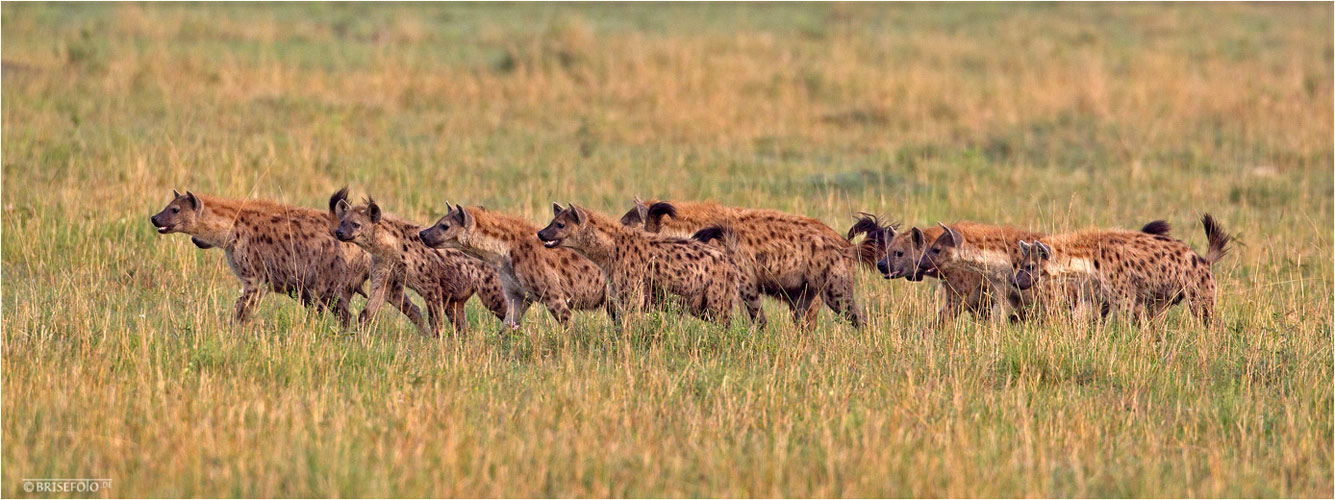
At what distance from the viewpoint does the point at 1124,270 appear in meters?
7.47

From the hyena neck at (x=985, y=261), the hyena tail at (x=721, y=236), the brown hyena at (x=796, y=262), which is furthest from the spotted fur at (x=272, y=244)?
the hyena neck at (x=985, y=261)

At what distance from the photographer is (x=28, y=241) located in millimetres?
8992

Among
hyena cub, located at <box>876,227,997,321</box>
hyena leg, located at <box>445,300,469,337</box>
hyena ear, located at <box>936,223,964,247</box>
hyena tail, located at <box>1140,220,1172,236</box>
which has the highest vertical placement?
hyena tail, located at <box>1140,220,1172,236</box>

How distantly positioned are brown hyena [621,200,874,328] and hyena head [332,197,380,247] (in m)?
1.69

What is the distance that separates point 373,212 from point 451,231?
1.27 feet

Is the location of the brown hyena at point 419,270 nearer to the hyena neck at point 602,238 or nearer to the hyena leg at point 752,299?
the hyena neck at point 602,238

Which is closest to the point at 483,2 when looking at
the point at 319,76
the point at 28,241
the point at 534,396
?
the point at 319,76

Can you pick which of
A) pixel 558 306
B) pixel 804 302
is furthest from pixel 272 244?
pixel 804 302

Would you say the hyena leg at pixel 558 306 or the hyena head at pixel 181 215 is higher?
the hyena head at pixel 181 215

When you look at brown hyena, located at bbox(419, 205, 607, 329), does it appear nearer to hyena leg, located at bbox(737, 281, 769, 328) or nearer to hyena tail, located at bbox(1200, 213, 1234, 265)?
hyena leg, located at bbox(737, 281, 769, 328)

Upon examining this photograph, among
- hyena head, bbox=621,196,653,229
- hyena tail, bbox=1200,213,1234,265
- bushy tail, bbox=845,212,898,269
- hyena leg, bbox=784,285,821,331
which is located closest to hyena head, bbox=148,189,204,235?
hyena head, bbox=621,196,653,229

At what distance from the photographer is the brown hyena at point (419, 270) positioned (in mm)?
7328

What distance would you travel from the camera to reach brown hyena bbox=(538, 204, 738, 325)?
725cm

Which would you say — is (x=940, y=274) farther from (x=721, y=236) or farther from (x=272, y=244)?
(x=272, y=244)
